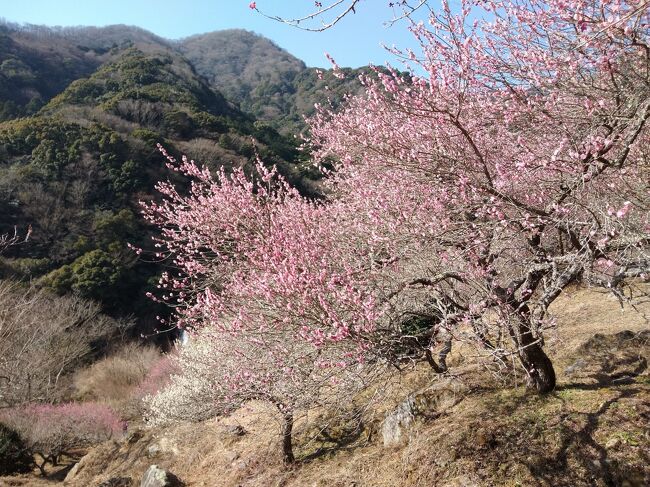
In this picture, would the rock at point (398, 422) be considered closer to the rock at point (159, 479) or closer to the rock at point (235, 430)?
the rock at point (235, 430)

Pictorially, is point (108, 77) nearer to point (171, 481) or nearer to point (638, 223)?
point (171, 481)

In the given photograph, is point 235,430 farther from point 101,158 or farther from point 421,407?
point 101,158

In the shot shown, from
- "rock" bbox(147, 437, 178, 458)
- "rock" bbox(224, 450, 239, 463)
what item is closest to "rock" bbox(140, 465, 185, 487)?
"rock" bbox(224, 450, 239, 463)

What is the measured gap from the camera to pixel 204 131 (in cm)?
3070

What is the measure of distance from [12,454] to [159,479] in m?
6.58

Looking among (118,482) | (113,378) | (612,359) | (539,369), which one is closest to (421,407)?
(539,369)

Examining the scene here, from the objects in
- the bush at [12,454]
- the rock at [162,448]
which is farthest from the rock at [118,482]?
the bush at [12,454]

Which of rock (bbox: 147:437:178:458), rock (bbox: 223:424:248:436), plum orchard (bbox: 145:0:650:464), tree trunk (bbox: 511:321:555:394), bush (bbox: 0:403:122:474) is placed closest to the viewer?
plum orchard (bbox: 145:0:650:464)

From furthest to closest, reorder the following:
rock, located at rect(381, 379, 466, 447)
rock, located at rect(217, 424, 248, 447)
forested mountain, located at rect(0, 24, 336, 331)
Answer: forested mountain, located at rect(0, 24, 336, 331)
rock, located at rect(217, 424, 248, 447)
rock, located at rect(381, 379, 466, 447)

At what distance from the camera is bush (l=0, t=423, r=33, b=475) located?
1061 cm

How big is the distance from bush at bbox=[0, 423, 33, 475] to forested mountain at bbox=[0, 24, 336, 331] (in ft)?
27.6

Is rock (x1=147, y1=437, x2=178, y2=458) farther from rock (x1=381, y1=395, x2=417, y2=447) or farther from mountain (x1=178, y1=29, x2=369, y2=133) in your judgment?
mountain (x1=178, y1=29, x2=369, y2=133)

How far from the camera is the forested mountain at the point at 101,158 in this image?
20.4 meters

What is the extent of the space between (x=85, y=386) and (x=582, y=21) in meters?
18.1
